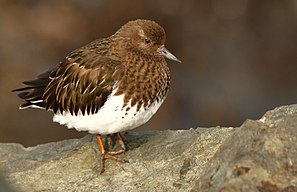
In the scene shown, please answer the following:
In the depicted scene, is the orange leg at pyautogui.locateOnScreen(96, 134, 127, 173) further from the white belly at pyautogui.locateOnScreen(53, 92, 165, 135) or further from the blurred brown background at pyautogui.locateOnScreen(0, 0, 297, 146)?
the blurred brown background at pyautogui.locateOnScreen(0, 0, 297, 146)

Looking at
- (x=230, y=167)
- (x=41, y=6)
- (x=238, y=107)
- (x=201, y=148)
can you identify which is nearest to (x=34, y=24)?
(x=41, y=6)

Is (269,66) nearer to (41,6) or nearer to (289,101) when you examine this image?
(289,101)

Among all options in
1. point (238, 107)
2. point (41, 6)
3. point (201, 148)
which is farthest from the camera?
point (41, 6)

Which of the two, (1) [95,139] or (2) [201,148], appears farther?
(1) [95,139]

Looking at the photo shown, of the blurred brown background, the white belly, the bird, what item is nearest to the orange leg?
the bird

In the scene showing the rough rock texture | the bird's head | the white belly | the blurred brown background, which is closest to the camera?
the rough rock texture

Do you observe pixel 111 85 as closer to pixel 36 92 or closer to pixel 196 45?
pixel 36 92

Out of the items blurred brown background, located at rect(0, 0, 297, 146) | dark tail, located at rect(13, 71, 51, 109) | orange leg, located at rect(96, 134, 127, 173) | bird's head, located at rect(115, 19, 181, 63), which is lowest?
blurred brown background, located at rect(0, 0, 297, 146)

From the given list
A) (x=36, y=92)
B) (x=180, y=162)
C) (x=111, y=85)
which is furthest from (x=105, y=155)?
(x=36, y=92)
